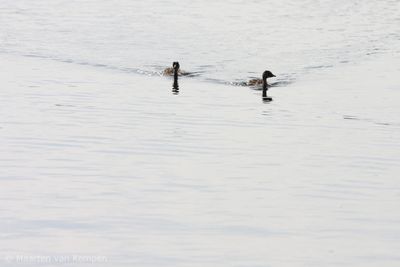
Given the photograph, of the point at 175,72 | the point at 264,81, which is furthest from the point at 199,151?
the point at 175,72

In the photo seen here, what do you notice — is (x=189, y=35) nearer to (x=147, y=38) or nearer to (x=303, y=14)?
(x=147, y=38)

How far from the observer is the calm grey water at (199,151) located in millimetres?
14180

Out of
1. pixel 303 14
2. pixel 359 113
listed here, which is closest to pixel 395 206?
pixel 359 113

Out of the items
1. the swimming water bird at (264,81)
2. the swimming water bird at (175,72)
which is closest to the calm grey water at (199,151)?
the swimming water bird at (175,72)

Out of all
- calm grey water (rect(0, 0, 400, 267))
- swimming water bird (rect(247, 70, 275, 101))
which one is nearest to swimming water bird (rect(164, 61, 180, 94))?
calm grey water (rect(0, 0, 400, 267))

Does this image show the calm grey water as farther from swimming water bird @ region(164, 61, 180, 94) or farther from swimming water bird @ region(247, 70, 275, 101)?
swimming water bird @ region(247, 70, 275, 101)

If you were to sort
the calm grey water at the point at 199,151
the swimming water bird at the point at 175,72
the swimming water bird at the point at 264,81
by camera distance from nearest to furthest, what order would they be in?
the calm grey water at the point at 199,151 < the swimming water bird at the point at 175,72 < the swimming water bird at the point at 264,81

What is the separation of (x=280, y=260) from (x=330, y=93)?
62.7 feet

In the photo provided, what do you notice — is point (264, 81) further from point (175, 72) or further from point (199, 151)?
point (199, 151)

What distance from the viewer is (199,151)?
2130 cm

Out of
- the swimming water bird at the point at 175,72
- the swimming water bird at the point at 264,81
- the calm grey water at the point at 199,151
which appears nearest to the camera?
the calm grey water at the point at 199,151

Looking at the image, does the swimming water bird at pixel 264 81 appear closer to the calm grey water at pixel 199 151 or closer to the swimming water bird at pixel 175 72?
the calm grey water at pixel 199 151

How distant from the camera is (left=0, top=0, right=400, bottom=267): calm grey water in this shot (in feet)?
46.5

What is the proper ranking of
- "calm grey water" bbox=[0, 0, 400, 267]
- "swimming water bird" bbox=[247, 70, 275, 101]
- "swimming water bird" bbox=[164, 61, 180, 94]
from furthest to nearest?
"swimming water bird" bbox=[247, 70, 275, 101]
"swimming water bird" bbox=[164, 61, 180, 94]
"calm grey water" bbox=[0, 0, 400, 267]
